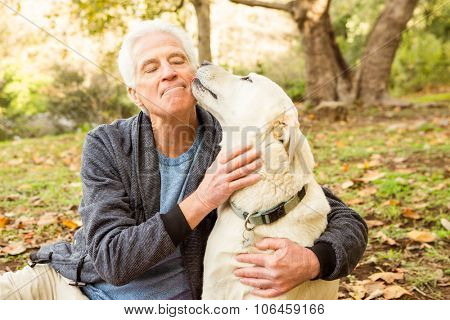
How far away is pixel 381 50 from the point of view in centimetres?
1077

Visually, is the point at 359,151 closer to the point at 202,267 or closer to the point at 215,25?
the point at 202,267

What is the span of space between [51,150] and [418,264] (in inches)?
241

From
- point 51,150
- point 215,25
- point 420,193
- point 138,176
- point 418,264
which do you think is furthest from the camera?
point 215,25

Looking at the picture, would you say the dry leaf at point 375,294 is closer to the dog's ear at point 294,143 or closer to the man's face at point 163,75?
the dog's ear at point 294,143

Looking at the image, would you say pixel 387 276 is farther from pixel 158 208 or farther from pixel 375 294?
pixel 158 208

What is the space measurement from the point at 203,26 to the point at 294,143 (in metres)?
5.93

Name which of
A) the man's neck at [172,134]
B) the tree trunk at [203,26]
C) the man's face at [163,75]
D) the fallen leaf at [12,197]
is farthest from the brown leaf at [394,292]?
the tree trunk at [203,26]

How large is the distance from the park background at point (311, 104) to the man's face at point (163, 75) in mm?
1534

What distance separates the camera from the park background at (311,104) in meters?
3.61

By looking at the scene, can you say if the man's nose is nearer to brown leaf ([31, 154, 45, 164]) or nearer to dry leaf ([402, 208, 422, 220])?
dry leaf ([402, 208, 422, 220])

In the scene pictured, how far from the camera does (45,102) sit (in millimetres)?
12102

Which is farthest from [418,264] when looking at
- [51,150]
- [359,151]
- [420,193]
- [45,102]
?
[45,102]

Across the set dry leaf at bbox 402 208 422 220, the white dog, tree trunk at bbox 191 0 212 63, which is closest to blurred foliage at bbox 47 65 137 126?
tree trunk at bbox 191 0 212 63
